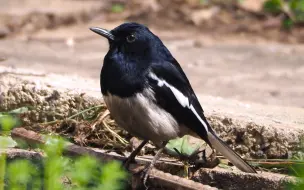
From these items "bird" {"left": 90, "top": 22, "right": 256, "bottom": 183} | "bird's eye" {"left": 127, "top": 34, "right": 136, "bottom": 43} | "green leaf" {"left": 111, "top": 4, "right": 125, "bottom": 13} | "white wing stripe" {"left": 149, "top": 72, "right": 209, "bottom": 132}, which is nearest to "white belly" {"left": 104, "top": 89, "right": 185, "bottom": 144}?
"bird" {"left": 90, "top": 22, "right": 256, "bottom": 183}

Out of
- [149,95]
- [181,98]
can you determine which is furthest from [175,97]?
[149,95]

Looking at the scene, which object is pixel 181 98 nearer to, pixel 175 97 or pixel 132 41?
pixel 175 97

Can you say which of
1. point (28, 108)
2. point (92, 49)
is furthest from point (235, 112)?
point (92, 49)

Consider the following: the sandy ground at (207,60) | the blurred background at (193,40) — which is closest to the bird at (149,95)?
the blurred background at (193,40)

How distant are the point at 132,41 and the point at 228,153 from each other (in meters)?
0.75

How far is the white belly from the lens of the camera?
4191 millimetres

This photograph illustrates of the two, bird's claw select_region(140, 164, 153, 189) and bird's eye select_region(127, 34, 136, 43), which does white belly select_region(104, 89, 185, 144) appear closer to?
bird's claw select_region(140, 164, 153, 189)

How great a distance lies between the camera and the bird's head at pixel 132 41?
14.7 ft

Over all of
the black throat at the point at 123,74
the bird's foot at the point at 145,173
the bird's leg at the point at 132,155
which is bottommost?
the bird's foot at the point at 145,173

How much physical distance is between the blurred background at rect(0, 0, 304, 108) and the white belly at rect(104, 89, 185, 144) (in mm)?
1251

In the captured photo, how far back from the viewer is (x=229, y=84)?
6465 millimetres

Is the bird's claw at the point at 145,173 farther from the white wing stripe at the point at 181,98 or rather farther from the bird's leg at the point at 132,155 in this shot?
the white wing stripe at the point at 181,98

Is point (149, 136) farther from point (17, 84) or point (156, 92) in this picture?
point (17, 84)

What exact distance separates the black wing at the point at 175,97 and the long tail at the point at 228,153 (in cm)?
4
